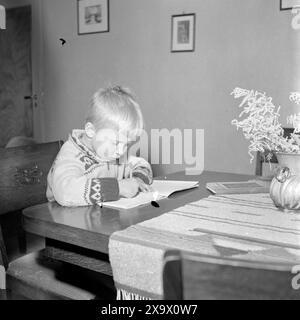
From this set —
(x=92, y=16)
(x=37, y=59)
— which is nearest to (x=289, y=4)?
Result: (x=92, y=16)

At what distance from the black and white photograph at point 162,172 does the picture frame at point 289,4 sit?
0.01 m

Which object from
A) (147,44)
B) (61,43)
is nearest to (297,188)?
(147,44)

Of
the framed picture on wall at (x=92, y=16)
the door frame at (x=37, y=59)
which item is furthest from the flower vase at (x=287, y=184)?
the door frame at (x=37, y=59)

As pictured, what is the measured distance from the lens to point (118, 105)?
1.52m

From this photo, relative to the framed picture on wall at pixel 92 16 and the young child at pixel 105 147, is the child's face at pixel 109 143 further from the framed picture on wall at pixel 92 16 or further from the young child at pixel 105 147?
the framed picture on wall at pixel 92 16

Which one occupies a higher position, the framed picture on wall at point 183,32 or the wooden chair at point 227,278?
the framed picture on wall at point 183,32

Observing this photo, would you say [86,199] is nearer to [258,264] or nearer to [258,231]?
[258,231]

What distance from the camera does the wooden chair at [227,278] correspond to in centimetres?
55

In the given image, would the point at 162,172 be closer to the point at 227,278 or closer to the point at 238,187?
the point at 238,187

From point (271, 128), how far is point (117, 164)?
64 centimetres

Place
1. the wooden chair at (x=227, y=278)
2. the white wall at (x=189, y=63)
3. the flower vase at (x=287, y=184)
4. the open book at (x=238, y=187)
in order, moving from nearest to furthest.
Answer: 1. the wooden chair at (x=227, y=278)
2. the flower vase at (x=287, y=184)
3. the open book at (x=238, y=187)
4. the white wall at (x=189, y=63)

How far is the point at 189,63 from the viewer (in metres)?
3.67

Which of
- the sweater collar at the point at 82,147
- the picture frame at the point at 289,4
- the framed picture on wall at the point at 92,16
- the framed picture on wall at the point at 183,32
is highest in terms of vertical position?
the framed picture on wall at the point at 92,16

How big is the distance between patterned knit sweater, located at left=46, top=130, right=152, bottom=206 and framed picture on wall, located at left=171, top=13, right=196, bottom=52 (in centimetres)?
223
